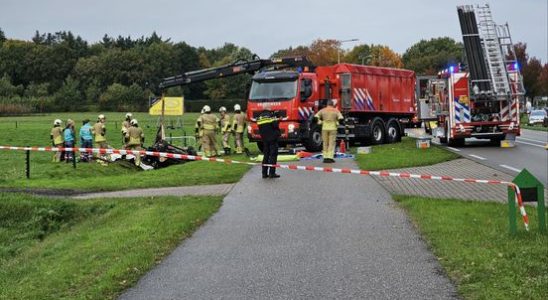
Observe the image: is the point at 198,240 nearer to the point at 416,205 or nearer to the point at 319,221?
the point at 319,221

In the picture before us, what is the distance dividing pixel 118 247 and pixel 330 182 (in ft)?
21.7

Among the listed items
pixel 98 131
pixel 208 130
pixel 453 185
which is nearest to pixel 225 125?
pixel 208 130

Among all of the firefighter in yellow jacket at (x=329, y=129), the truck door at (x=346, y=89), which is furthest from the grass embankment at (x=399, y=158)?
the truck door at (x=346, y=89)

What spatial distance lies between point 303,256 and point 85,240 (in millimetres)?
3366

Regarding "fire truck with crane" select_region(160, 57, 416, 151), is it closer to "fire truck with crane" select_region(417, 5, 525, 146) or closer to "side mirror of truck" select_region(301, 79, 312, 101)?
"side mirror of truck" select_region(301, 79, 312, 101)

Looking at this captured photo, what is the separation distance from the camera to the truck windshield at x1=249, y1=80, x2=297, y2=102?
22391 mm

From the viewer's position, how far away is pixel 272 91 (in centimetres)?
2264

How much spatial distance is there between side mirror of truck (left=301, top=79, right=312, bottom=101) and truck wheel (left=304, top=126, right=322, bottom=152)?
1.14 m

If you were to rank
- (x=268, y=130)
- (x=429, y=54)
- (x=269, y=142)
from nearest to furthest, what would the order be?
(x=269, y=142) < (x=268, y=130) < (x=429, y=54)

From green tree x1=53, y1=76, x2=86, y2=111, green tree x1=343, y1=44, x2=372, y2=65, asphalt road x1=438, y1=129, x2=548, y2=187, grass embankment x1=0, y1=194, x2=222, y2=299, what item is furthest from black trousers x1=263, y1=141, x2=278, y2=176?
green tree x1=343, y1=44, x2=372, y2=65

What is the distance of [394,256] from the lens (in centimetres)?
707

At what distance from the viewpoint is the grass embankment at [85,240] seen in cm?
634

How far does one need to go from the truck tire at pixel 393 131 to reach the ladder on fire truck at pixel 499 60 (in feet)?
16.5

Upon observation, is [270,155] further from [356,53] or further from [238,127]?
[356,53]
